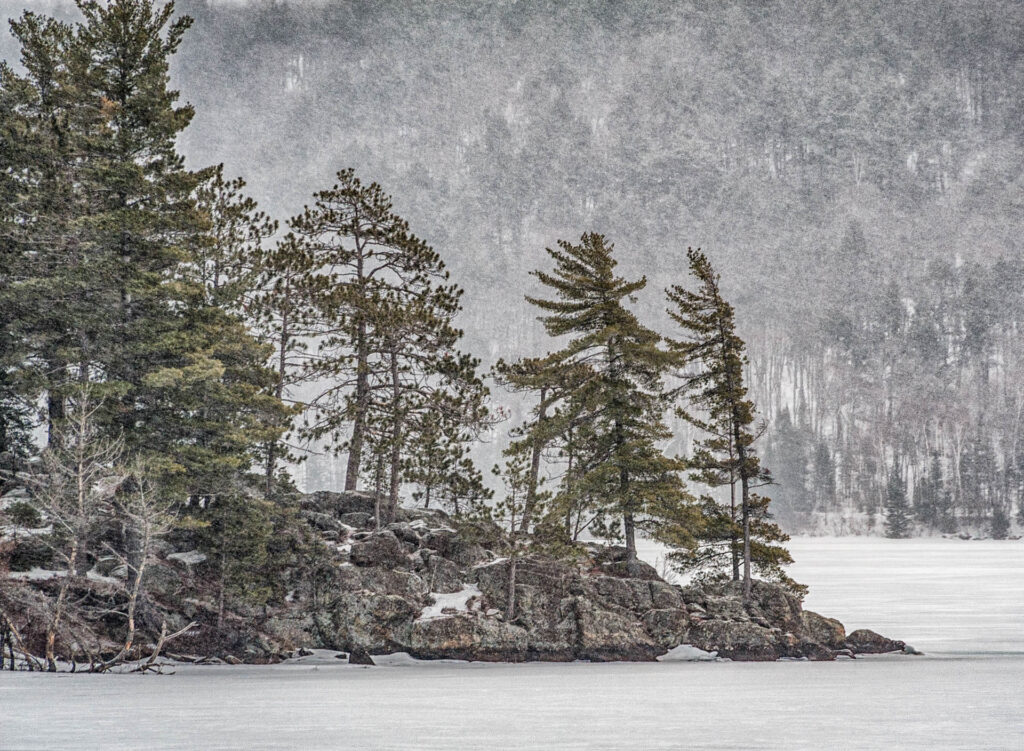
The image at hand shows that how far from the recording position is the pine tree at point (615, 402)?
1252 inches

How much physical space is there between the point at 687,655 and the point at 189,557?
17.4m

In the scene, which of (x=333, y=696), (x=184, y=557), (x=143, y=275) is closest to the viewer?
(x=333, y=696)

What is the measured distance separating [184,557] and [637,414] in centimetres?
1757

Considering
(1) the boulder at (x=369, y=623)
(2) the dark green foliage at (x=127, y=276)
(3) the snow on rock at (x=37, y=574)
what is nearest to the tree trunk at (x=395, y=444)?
(2) the dark green foliage at (x=127, y=276)

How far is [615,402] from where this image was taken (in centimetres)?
3306

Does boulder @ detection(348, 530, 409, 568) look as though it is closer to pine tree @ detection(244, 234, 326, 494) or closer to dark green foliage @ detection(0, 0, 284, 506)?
pine tree @ detection(244, 234, 326, 494)

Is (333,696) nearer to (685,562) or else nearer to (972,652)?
(685,562)

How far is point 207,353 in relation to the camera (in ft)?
81.2

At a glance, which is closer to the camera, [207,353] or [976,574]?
[207,353]

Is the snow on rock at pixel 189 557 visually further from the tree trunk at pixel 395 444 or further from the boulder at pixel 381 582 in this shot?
the tree trunk at pixel 395 444

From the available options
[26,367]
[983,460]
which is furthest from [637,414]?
[983,460]

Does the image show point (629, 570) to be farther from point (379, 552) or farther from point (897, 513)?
point (897, 513)

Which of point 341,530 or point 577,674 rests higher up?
point 341,530

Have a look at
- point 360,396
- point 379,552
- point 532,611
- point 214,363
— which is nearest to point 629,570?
point 532,611
